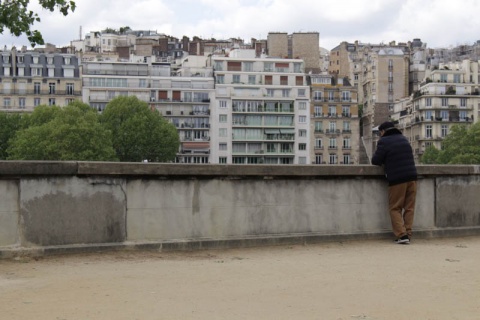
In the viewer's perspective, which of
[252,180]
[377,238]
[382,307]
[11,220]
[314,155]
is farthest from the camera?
[314,155]

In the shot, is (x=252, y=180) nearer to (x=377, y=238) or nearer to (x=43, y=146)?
(x=377, y=238)

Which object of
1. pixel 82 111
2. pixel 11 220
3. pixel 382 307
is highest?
pixel 82 111

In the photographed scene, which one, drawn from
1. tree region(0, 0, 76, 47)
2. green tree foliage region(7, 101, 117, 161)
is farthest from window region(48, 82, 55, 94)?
tree region(0, 0, 76, 47)

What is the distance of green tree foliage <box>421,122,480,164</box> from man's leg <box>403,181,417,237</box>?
9986 cm

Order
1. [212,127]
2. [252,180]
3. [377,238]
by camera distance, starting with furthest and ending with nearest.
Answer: [212,127] < [377,238] < [252,180]

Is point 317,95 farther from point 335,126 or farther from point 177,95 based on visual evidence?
point 177,95

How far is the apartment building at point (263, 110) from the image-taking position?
447ft

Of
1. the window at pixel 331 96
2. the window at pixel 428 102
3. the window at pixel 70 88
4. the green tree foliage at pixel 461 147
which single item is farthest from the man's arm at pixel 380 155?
the window at pixel 331 96

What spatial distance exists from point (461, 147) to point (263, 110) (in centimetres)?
3803

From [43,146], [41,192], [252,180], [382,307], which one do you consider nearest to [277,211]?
[252,180]

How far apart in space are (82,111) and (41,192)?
97.0 meters

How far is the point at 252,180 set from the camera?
11062mm

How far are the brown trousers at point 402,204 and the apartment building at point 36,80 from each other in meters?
122

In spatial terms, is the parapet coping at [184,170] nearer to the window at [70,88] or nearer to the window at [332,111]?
the window at [70,88]
